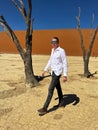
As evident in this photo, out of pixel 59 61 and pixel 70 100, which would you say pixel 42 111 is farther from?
pixel 70 100

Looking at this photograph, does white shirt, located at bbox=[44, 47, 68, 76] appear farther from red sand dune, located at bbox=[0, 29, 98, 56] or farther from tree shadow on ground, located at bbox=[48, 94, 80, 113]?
red sand dune, located at bbox=[0, 29, 98, 56]

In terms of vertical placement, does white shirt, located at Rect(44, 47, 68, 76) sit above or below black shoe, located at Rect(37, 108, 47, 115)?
above

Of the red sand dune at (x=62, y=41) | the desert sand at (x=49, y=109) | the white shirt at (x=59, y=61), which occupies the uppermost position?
the red sand dune at (x=62, y=41)

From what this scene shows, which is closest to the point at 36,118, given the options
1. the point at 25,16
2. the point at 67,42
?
the point at 25,16

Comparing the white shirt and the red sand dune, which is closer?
the white shirt

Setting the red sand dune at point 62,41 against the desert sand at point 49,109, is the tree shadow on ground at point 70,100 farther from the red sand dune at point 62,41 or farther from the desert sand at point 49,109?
the red sand dune at point 62,41

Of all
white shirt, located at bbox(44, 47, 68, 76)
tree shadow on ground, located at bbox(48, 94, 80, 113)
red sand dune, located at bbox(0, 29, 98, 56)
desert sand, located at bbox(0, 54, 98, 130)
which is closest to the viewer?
desert sand, located at bbox(0, 54, 98, 130)

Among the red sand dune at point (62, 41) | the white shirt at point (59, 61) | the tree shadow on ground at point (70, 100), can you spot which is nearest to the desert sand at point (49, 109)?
the tree shadow on ground at point (70, 100)

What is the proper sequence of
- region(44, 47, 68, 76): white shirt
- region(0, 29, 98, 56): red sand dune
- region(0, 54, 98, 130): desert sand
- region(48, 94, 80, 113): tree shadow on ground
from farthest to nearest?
region(0, 29, 98, 56): red sand dune, region(48, 94, 80, 113): tree shadow on ground, region(44, 47, 68, 76): white shirt, region(0, 54, 98, 130): desert sand

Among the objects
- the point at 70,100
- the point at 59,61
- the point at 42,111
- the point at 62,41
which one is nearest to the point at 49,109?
the point at 42,111

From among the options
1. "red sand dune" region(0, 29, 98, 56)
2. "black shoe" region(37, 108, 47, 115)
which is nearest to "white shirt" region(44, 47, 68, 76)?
"black shoe" region(37, 108, 47, 115)

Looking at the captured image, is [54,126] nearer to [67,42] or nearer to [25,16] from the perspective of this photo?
[25,16]

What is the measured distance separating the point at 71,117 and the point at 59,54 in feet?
4.44

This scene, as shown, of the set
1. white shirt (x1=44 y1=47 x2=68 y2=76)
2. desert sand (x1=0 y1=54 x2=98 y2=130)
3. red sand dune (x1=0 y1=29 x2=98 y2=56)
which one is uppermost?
red sand dune (x1=0 y1=29 x2=98 y2=56)
